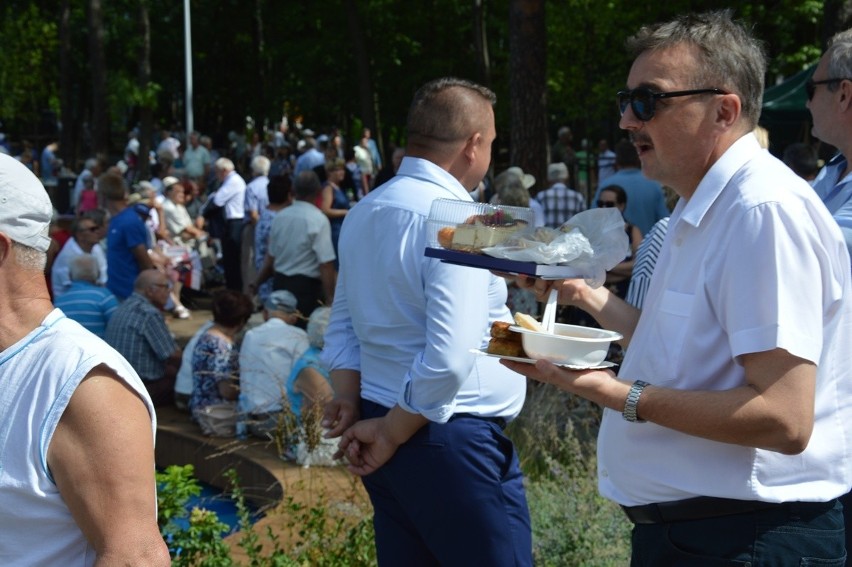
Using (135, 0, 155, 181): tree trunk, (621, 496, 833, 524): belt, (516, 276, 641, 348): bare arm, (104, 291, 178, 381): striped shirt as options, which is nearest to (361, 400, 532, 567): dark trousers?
(516, 276, 641, 348): bare arm

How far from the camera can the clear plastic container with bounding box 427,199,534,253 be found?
264 cm

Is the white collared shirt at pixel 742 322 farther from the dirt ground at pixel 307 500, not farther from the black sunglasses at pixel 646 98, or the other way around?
the dirt ground at pixel 307 500

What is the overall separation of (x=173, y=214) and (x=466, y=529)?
13.4m

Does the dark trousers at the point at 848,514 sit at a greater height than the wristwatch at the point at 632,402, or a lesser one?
lesser

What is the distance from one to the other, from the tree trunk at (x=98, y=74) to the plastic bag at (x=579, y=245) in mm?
23171

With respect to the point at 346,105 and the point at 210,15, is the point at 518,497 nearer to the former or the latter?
the point at 346,105

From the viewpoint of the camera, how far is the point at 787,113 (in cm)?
1528

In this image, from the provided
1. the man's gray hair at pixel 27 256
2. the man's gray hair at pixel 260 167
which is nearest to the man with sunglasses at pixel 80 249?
the man's gray hair at pixel 260 167

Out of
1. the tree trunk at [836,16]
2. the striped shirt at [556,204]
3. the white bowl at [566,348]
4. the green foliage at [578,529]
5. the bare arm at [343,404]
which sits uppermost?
the tree trunk at [836,16]

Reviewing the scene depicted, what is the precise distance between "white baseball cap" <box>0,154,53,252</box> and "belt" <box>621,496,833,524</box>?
138 cm

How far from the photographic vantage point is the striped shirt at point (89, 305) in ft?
30.8

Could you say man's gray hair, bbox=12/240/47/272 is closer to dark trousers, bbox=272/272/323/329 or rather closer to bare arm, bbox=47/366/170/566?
bare arm, bbox=47/366/170/566

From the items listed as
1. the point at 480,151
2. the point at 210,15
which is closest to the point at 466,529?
the point at 480,151

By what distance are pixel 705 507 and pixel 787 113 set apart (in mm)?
14012
